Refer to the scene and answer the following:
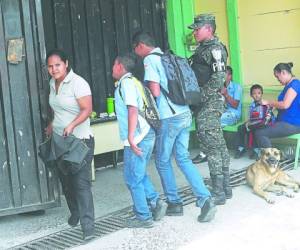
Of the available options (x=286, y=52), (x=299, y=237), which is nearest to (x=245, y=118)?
(x=286, y=52)

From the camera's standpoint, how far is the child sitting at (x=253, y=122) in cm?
674

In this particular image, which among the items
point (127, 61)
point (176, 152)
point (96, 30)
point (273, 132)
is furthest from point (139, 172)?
point (96, 30)

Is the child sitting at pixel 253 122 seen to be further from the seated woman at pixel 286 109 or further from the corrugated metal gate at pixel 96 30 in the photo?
the corrugated metal gate at pixel 96 30

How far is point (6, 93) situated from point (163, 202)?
1.71m

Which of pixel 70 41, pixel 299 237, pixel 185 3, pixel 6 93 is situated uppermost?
pixel 185 3

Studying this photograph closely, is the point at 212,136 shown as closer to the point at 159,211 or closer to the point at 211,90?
the point at 211,90

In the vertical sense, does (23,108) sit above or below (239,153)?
above

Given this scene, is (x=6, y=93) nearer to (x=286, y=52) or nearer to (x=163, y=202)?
(x=163, y=202)

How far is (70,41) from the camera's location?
6434mm

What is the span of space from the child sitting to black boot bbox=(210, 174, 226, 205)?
1.73 metres

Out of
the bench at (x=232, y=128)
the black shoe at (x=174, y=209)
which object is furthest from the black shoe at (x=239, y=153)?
the black shoe at (x=174, y=209)

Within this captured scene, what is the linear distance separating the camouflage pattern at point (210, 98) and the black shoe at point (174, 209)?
20.8 inches

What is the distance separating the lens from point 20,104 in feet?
15.4

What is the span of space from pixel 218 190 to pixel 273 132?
63.2 inches
